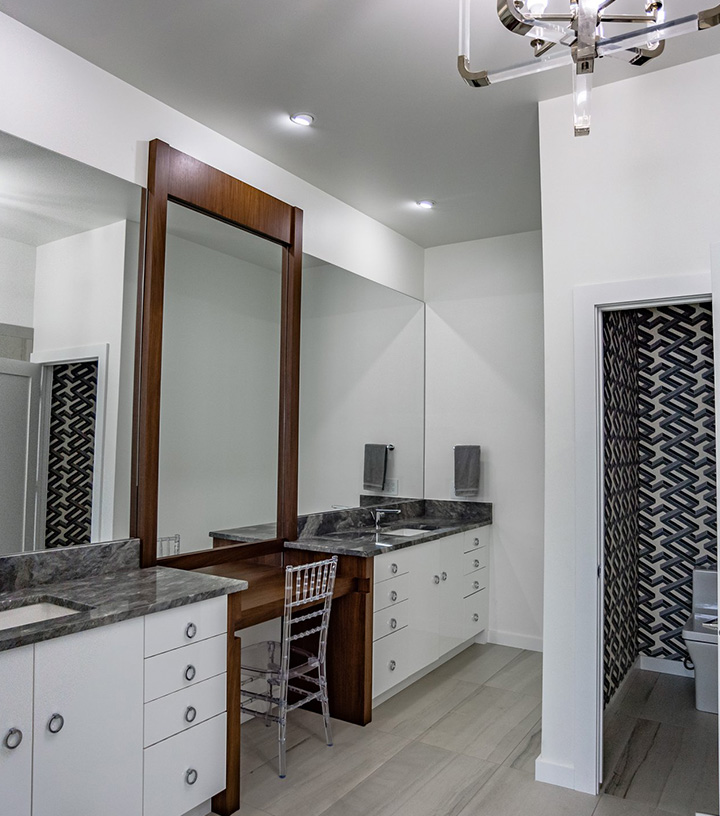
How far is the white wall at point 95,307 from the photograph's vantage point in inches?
96.7

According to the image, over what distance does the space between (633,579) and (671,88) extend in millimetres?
2744

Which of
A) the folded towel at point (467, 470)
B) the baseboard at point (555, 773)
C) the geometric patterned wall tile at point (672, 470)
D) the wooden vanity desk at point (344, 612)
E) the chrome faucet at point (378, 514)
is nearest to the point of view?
the baseboard at point (555, 773)

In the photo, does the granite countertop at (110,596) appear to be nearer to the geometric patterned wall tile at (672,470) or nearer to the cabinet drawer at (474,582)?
the cabinet drawer at (474,582)

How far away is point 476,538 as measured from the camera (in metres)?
4.52

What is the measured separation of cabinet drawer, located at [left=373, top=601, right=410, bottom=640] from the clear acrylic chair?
0.30m

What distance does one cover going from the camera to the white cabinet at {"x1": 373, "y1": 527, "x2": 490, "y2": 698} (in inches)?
136

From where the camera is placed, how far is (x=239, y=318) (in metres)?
3.33

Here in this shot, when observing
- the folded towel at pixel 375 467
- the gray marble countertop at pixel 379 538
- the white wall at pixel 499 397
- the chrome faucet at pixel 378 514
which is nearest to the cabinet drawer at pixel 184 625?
the gray marble countertop at pixel 379 538

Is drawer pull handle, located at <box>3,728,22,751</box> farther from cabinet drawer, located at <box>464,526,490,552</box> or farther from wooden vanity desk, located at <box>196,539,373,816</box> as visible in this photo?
cabinet drawer, located at <box>464,526,490,552</box>

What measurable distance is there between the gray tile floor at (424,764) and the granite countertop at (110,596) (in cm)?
88

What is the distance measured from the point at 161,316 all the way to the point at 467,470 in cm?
263

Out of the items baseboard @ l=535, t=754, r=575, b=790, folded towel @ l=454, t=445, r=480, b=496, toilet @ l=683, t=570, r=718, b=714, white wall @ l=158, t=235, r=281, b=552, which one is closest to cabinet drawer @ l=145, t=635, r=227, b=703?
white wall @ l=158, t=235, r=281, b=552

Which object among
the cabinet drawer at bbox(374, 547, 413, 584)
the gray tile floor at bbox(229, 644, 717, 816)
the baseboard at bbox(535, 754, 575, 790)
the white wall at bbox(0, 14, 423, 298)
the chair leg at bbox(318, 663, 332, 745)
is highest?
the white wall at bbox(0, 14, 423, 298)

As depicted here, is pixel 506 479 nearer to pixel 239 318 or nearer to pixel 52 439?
pixel 239 318
